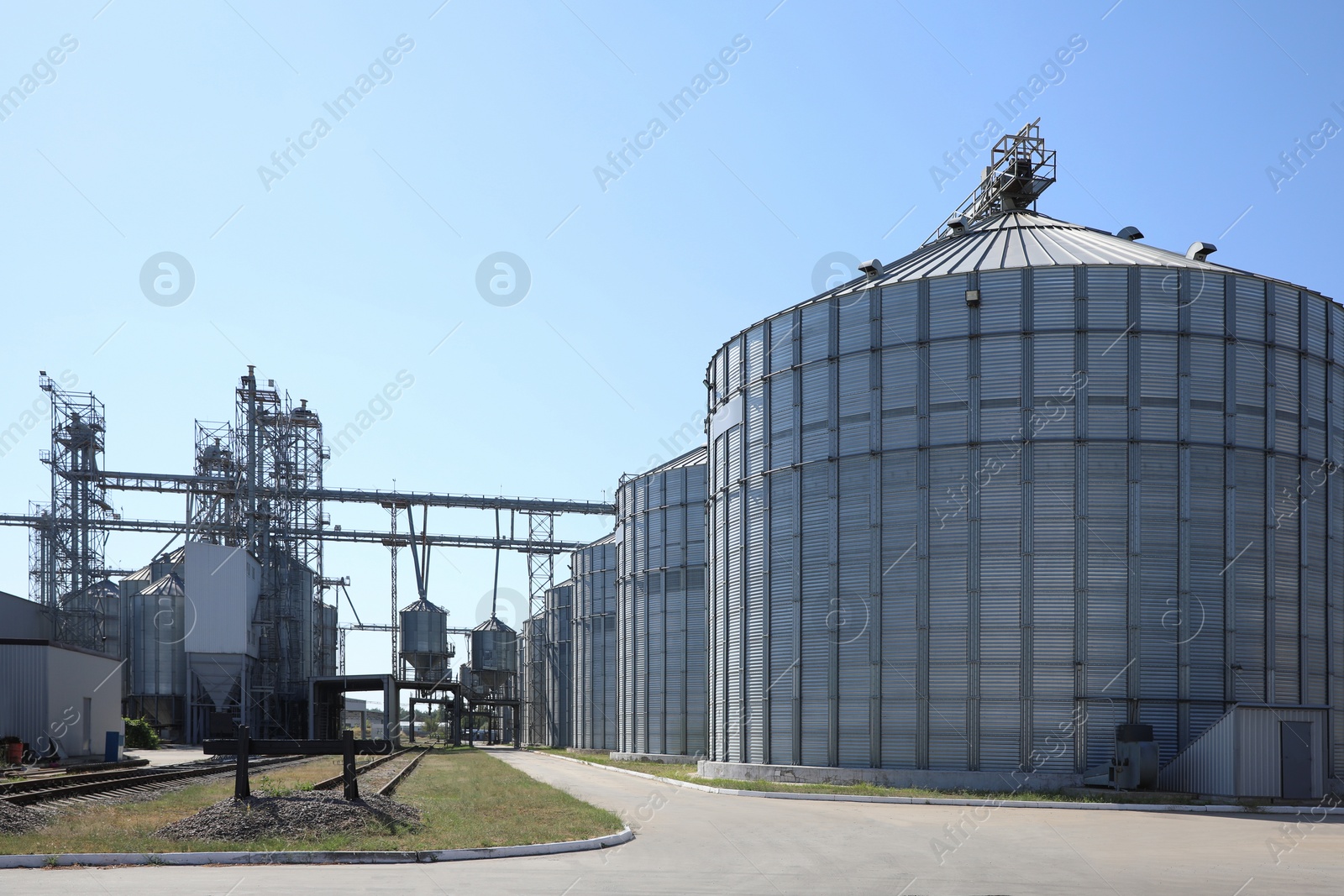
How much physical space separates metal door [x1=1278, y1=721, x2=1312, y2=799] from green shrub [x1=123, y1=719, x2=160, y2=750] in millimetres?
50403

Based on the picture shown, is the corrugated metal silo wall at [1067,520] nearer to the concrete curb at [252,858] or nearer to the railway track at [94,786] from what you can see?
the railway track at [94,786]

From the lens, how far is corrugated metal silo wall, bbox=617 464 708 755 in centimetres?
5262

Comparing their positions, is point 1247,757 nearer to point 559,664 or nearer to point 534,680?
→ point 559,664

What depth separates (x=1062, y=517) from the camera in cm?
2975

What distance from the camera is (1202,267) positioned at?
3216 centimetres

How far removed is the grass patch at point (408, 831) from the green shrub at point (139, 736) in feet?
95.6

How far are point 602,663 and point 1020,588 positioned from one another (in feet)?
141

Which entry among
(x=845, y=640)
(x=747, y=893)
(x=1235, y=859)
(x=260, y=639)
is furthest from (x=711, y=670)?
(x=260, y=639)

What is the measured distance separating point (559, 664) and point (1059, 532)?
58605mm

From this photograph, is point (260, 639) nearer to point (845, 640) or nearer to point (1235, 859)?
point (845, 640)

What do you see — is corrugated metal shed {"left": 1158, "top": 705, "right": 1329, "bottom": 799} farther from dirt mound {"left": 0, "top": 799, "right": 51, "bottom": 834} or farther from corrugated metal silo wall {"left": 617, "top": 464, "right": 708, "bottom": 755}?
corrugated metal silo wall {"left": 617, "top": 464, "right": 708, "bottom": 755}

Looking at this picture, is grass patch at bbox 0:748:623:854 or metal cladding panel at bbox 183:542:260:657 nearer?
grass patch at bbox 0:748:623:854

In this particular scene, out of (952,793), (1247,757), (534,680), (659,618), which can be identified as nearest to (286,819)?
(952,793)

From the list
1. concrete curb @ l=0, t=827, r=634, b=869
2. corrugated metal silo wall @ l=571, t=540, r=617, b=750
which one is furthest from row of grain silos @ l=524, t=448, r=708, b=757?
concrete curb @ l=0, t=827, r=634, b=869
